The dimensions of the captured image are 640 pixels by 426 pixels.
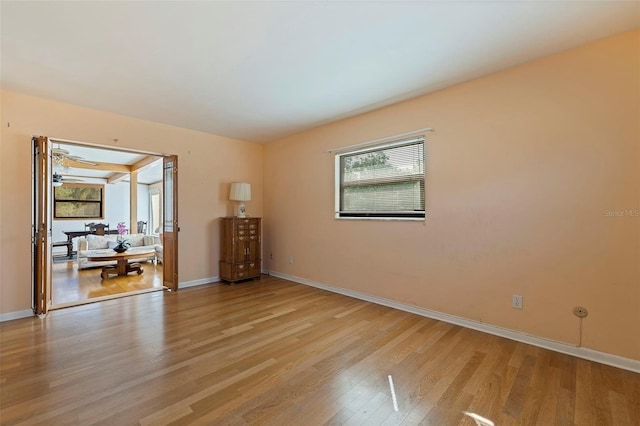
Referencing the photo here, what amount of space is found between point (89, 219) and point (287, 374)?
33.0 feet

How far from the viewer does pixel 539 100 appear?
2.47m

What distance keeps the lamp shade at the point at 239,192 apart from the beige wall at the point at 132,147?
195mm

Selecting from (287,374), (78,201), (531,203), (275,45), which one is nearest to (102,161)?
(78,201)

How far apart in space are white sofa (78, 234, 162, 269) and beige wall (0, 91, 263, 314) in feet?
7.04

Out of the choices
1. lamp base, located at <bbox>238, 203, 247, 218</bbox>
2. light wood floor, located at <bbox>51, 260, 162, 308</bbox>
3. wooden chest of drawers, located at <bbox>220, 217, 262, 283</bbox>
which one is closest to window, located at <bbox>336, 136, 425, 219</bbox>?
wooden chest of drawers, located at <bbox>220, 217, 262, 283</bbox>

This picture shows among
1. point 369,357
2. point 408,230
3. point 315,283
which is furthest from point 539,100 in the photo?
point 315,283

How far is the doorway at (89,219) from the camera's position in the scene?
3195mm

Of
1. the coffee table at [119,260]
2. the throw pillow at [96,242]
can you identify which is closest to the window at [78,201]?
the throw pillow at [96,242]

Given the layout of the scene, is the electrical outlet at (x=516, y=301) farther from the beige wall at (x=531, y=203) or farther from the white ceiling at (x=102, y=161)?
the white ceiling at (x=102, y=161)

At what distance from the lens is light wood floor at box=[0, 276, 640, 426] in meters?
1.62

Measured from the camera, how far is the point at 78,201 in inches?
351

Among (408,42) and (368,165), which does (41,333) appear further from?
A: (408,42)

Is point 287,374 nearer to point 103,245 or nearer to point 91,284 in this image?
point 91,284

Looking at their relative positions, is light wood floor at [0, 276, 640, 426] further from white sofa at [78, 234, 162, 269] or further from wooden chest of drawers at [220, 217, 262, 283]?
white sofa at [78, 234, 162, 269]
